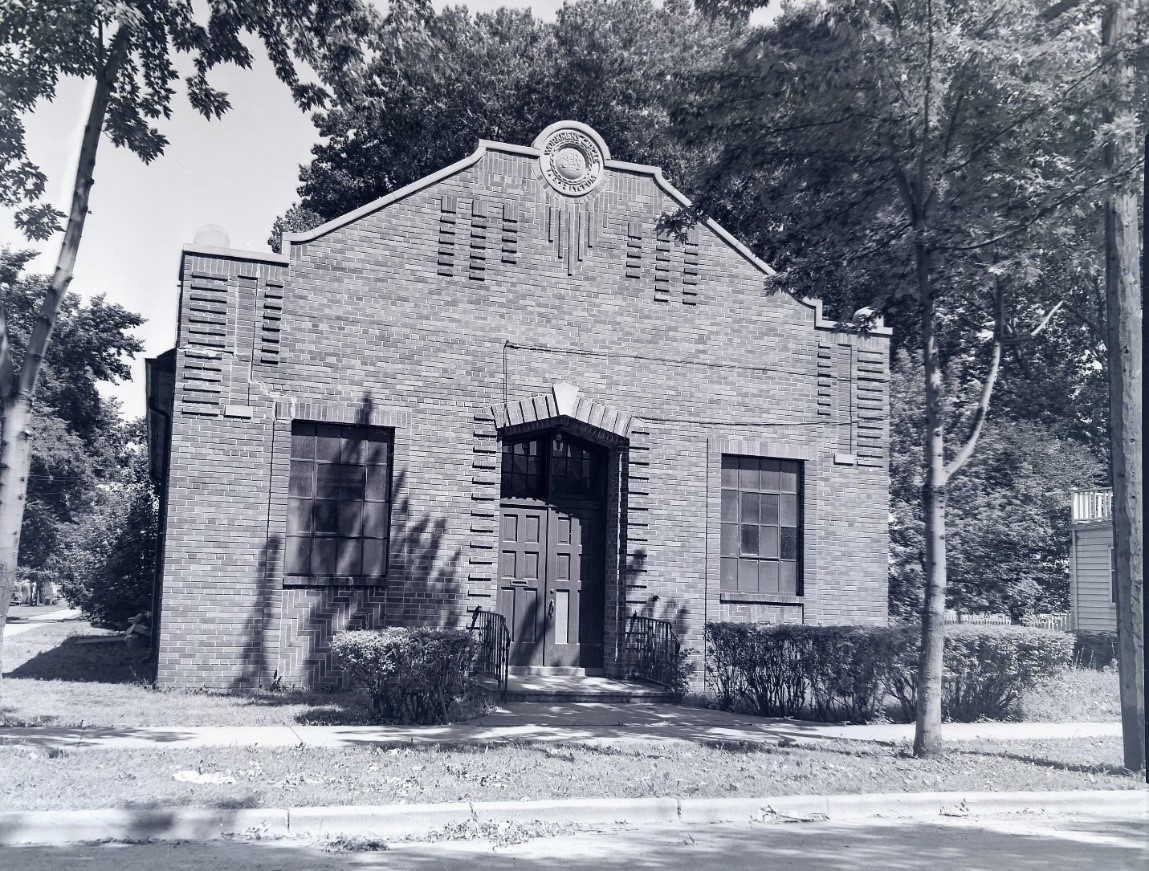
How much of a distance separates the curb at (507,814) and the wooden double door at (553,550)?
682 cm

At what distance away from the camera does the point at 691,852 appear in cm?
718

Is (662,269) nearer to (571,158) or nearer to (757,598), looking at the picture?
(571,158)

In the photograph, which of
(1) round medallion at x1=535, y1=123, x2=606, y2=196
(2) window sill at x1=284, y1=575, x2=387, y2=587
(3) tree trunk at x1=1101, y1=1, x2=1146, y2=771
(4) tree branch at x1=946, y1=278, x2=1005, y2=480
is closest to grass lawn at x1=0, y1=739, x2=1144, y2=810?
(3) tree trunk at x1=1101, y1=1, x2=1146, y2=771

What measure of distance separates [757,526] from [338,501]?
614 cm

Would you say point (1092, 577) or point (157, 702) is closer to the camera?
point (157, 702)

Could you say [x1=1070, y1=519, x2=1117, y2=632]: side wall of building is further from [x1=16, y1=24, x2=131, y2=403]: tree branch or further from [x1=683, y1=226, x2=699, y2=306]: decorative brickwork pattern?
[x1=16, y1=24, x2=131, y2=403]: tree branch

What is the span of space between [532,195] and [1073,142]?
727 cm

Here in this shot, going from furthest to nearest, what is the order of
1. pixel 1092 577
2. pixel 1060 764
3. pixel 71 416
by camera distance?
pixel 71 416 < pixel 1092 577 < pixel 1060 764

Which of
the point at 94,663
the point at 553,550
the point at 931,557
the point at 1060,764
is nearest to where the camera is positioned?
the point at 1060,764

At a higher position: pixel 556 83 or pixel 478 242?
pixel 556 83

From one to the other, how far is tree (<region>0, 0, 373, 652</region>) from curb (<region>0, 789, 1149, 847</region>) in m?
2.65

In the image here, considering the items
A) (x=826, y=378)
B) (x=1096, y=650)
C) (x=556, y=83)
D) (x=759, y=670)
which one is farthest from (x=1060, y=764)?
(x=556, y=83)

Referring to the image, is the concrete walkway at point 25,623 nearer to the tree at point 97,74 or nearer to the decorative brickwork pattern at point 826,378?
the tree at point 97,74

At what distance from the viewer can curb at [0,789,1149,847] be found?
7168mm
